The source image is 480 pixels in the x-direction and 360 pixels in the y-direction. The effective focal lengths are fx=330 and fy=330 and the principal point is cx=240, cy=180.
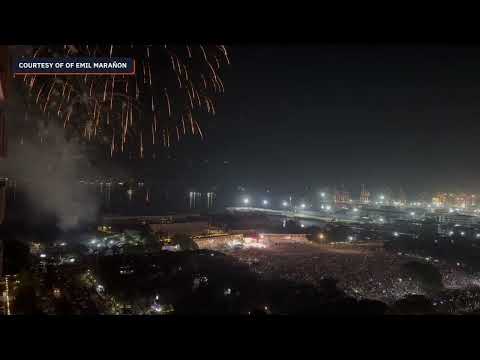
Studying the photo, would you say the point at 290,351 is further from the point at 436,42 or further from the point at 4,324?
the point at 436,42

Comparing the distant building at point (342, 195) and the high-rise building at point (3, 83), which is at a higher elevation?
the high-rise building at point (3, 83)

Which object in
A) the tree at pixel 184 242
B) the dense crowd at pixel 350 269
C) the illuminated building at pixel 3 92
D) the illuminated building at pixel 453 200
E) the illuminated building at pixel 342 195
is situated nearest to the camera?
the illuminated building at pixel 3 92

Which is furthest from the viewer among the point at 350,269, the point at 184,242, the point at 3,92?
the point at 184,242

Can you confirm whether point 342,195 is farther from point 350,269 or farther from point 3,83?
point 3,83

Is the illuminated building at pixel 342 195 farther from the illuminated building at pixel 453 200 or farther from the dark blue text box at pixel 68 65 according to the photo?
the dark blue text box at pixel 68 65

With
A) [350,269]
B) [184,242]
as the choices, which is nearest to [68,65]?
[350,269]

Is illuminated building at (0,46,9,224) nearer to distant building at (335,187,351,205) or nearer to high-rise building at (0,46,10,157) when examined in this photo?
high-rise building at (0,46,10,157)

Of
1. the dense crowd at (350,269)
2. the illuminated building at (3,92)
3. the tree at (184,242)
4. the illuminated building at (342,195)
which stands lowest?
the dense crowd at (350,269)

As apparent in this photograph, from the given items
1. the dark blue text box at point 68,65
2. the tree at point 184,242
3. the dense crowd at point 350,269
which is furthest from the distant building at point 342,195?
the dark blue text box at point 68,65

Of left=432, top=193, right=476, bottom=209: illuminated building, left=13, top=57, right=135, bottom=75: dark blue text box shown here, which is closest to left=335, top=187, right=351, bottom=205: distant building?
left=432, top=193, right=476, bottom=209: illuminated building

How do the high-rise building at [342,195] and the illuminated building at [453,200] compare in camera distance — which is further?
the high-rise building at [342,195]
